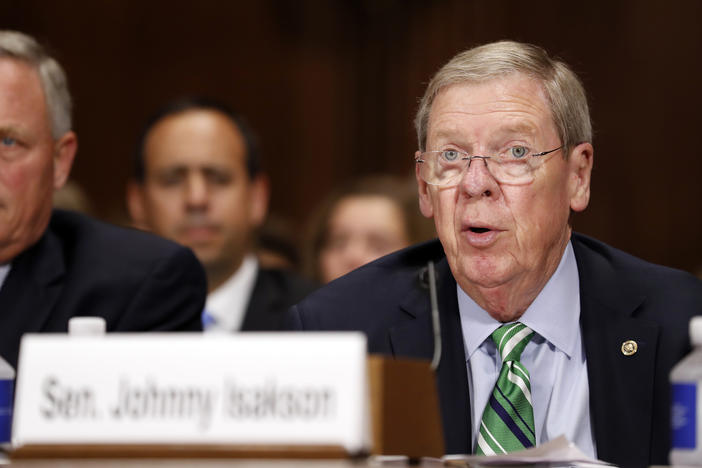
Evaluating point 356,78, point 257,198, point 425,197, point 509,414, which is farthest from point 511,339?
point 356,78

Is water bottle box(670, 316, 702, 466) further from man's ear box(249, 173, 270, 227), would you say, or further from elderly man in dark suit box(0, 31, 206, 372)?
man's ear box(249, 173, 270, 227)

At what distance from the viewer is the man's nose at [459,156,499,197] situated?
2.31 meters

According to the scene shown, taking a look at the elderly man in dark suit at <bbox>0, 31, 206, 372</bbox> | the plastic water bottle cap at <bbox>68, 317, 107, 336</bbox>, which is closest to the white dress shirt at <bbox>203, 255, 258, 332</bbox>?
the elderly man in dark suit at <bbox>0, 31, 206, 372</bbox>

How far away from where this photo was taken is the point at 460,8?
5777 millimetres

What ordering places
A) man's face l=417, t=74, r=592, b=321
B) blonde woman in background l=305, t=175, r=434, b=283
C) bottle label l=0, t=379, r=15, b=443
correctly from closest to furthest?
bottle label l=0, t=379, r=15, b=443 → man's face l=417, t=74, r=592, b=321 → blonde woman in background l=305, t=175, r=434, b=283

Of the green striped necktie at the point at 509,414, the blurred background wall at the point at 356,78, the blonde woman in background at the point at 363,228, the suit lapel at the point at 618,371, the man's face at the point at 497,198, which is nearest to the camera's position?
the green striped necktie at the point at 509,414

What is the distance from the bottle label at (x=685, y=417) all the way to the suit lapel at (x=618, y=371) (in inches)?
20.2

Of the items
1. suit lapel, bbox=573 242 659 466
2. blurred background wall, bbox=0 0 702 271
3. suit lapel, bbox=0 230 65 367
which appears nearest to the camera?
suit lapel, bbox=573 242 659 466

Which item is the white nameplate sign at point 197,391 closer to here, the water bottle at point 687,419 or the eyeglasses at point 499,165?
the water bottle at point 687,419

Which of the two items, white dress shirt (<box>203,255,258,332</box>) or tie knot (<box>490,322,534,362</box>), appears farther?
white dress shirt (<box>203,255,258,332</box>)

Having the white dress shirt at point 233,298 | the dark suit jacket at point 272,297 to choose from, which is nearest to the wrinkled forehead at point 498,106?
the dark suit jacket at point 272,297

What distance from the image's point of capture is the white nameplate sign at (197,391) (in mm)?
1444

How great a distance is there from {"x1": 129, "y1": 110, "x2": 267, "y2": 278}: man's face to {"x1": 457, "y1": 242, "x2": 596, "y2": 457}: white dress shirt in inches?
80.6

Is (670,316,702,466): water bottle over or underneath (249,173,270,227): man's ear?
underneath
